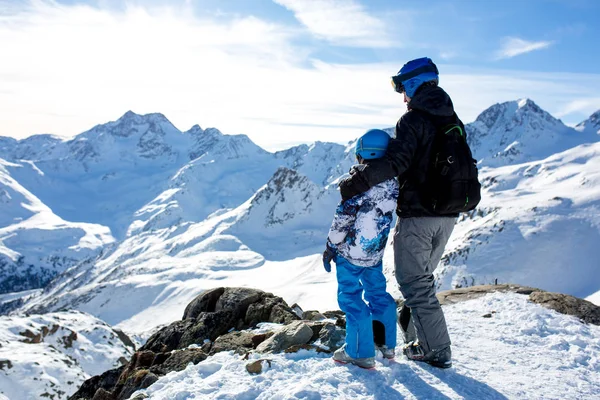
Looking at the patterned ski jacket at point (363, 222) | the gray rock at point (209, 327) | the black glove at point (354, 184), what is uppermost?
the black glove at point (354, 184)

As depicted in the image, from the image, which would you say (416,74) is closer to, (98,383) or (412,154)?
(412,154)

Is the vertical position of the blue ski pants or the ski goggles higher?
the ski goggles

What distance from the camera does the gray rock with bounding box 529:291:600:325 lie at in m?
10.3

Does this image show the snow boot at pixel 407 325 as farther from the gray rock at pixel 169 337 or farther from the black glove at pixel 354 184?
the gray rock at pixel 169 337

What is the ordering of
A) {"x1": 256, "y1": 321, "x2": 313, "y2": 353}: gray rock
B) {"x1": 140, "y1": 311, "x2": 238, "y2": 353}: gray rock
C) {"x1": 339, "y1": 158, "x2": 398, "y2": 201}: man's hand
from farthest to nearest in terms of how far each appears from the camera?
1. {"x1": 140, "y1": 311, "x2": 238, "y2": 353}: gray rock
2. {"x1": 256, "y1": 321, "x2": 313, "y2": 353}: gray rock
3. {"x1": 339, "y1": 158, "x2": 398, "y2": 201}: man's hand

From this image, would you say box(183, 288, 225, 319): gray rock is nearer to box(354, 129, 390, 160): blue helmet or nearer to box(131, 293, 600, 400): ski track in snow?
box(131, 293, 600, 400): ski track in snow

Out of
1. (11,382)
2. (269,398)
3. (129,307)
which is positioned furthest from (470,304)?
(129,307)

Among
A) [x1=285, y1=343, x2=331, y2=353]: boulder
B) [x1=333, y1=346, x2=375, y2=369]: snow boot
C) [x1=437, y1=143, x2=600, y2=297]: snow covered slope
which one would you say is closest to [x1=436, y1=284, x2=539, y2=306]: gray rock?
[x1=285, y1=343, x2=331, y2=353]: boulder

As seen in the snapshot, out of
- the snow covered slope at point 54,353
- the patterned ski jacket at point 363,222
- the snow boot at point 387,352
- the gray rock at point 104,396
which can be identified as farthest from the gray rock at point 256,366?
the snow covered slope at point 54,353

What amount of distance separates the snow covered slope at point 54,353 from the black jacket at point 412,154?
152 feet

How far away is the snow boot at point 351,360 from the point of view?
6.52 m

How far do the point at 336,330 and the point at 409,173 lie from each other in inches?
124

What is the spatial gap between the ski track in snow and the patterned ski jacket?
1.68 m

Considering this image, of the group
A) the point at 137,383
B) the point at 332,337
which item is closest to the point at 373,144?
the point at 332,337
